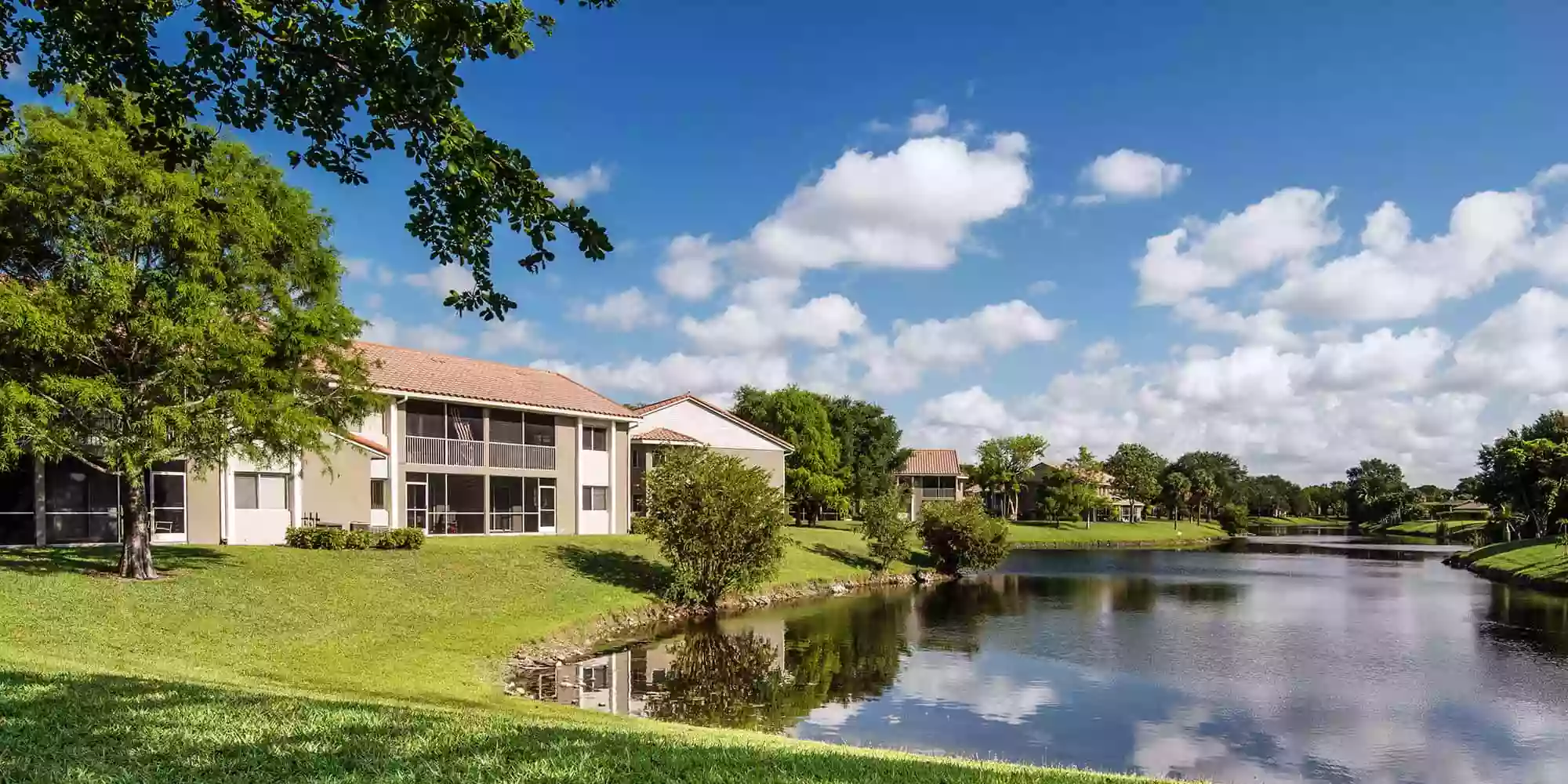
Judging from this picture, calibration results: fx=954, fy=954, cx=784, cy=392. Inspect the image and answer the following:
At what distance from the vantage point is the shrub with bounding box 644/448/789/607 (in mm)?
32469

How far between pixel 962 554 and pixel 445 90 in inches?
1812

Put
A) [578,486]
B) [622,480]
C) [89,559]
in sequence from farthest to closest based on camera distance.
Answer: [622,480] → [578,486] → [89,559]

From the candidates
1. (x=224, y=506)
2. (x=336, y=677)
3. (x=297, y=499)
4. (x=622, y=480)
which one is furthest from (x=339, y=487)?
(x=336, y=677)

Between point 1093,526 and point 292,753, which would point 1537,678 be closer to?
point 292,753

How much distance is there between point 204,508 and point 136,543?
308 inches

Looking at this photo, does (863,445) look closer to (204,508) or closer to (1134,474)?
(1134,474)

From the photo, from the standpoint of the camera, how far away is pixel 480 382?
4134 centimetres

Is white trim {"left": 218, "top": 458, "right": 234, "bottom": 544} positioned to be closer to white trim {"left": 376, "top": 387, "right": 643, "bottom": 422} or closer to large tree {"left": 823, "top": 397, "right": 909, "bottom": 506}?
white trim {"left": 376, "top": 387, "right": 643, "bottom": 422}

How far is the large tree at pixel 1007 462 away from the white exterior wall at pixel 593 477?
55.4 metres

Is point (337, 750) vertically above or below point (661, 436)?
below

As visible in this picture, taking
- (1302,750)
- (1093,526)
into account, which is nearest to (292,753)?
(1302,750)

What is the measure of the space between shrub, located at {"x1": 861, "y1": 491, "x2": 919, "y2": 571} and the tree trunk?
3093 centimetres

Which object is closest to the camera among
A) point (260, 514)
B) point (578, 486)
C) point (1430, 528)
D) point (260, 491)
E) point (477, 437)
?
point (260, 514)

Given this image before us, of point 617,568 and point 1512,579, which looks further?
point 1512,579
